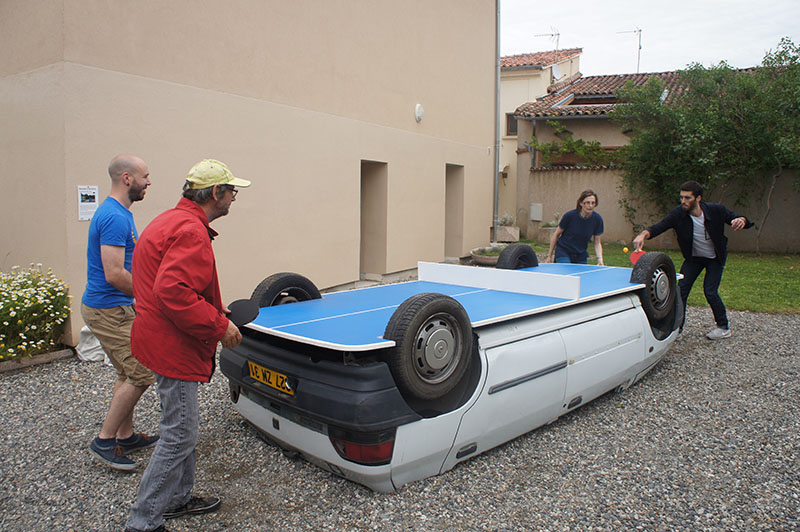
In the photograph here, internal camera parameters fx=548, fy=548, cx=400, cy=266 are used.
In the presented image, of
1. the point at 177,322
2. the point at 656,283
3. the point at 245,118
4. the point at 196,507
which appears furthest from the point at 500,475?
the point at 245,118

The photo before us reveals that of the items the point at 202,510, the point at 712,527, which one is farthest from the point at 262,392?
the point at 712,527

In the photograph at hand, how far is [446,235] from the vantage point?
13125 mm

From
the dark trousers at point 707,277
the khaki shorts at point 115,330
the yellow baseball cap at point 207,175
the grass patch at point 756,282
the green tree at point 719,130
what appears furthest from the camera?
the green tree at point 719,130

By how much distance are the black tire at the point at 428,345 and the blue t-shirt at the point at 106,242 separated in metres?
1.81

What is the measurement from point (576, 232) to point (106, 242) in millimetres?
5123

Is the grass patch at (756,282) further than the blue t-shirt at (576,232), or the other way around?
the grass patch at (756,282)

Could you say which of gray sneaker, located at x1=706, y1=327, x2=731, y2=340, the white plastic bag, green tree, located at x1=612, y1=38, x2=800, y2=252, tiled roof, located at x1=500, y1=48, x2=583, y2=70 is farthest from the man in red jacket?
tiled roof, located at x1=500, y1=48, x2=583, y2=70

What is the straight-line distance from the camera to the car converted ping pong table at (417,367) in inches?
112

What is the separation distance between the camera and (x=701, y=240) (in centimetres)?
619

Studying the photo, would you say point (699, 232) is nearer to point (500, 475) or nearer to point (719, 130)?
point (500, 475)

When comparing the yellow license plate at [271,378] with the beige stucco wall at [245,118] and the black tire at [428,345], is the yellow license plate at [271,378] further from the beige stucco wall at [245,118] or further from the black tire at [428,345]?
the beige stucco wall at [245,118]

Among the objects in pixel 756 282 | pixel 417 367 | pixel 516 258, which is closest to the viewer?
pixel 417 367

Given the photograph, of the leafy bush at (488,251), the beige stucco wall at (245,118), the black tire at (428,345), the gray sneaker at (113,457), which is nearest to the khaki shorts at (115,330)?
the gray sneaker at (113,457)

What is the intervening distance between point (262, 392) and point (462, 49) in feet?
35.9
